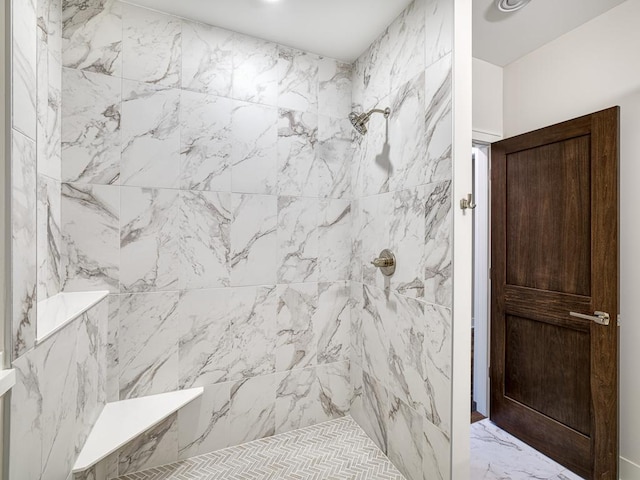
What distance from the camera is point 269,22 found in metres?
1.62

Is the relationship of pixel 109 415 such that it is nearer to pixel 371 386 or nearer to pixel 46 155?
pixel 46 155

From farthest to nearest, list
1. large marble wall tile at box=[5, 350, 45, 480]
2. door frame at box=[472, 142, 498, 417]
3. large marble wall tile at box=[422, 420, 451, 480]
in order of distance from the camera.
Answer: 1. door frame at box=[472, 142, 498, 417]
2. large marble wall tile at box=[422, 420, 451, 480]
3. large marble wall tile at box=[5, 350, 45, 480]

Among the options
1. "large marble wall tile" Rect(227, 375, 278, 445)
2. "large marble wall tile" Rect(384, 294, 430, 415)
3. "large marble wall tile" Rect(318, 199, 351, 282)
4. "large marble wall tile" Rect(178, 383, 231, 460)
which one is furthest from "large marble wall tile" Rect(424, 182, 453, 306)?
"large marble wall tile" Rect(178, 383, 231, 460)

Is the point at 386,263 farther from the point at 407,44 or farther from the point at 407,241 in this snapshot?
the point at 407,44

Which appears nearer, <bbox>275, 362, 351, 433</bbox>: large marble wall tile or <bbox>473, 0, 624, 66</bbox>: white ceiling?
<bbox>473, 0, 624, 66</bbox>: white ceiling

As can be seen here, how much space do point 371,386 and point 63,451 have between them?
1.40m

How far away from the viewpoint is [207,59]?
1644 mm

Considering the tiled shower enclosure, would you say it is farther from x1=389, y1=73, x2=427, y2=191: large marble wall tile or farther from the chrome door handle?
the chrome door handle

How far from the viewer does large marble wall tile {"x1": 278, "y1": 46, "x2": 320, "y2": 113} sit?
1.81m

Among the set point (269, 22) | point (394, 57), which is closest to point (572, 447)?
point (394, 57)

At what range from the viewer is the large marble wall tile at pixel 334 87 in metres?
1.93

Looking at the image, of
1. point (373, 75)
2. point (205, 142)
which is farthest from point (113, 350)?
point (373, 75)

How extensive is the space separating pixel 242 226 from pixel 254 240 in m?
0.10

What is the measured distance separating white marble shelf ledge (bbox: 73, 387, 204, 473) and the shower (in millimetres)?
1706
